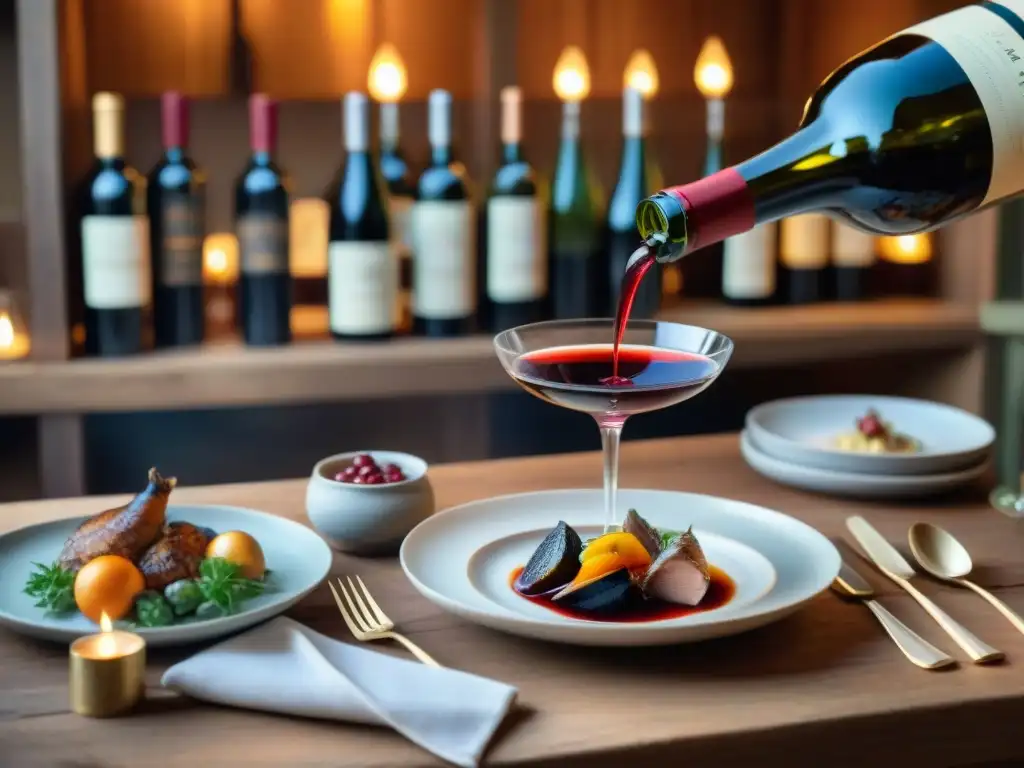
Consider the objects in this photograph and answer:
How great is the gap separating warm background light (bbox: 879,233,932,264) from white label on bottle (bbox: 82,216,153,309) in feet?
4.74

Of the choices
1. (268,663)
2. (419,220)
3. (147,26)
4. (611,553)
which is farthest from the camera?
(147,26)

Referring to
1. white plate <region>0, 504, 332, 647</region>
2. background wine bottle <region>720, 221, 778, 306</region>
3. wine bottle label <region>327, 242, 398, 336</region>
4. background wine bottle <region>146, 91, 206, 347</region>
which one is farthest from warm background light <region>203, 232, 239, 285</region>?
white plate <region>0, 504, 332, 647</region>

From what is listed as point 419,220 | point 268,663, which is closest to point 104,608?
point 268,663

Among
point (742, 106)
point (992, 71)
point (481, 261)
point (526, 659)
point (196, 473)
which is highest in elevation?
point (742, 106)

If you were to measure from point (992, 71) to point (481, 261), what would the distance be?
1363mm

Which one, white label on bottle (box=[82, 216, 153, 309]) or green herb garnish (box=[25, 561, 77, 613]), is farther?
white label on bottle (box=[82, 216, 153, 309])

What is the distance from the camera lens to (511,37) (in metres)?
2.02

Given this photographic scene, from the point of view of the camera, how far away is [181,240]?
1.87m

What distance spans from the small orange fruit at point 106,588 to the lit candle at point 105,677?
74 mm

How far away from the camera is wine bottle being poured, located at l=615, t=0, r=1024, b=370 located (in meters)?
0.85

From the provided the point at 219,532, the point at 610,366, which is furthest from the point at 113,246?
the point at 610,366

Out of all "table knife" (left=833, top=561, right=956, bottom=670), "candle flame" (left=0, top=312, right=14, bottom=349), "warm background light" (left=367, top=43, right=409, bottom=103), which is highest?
"warm background light" (left=367, top=43, right=409, bottom=103)

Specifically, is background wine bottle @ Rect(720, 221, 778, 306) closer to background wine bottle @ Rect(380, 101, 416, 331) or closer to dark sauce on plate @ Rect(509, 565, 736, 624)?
background wine bottle @ Rect(380, 101, 416, 331)

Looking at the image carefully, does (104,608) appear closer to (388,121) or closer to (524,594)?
(524,594)
